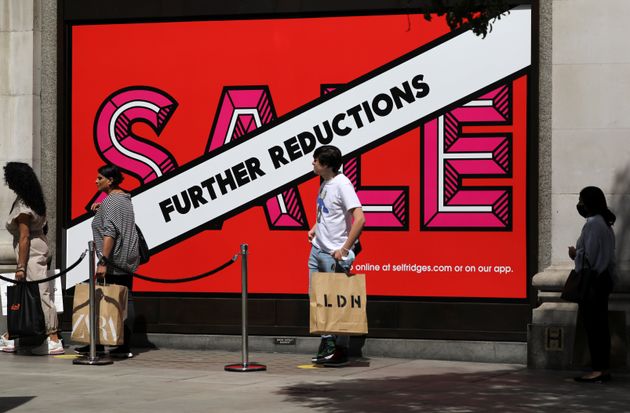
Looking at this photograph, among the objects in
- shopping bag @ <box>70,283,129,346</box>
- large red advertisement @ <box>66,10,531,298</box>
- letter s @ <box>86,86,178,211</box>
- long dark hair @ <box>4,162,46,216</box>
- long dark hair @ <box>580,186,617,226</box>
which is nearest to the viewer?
long dark hair @ <box>580,186,617,226</box>

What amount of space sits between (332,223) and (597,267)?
229 centimetres

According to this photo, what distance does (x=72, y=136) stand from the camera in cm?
1378

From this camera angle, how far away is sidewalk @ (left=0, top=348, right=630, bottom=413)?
31.1 ft

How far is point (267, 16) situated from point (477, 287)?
10.8ft

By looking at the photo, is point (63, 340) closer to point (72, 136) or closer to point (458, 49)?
point (72, 136)

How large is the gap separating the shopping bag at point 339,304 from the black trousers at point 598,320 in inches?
72.0

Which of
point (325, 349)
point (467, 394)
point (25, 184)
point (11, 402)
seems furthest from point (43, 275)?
point (467, 394)

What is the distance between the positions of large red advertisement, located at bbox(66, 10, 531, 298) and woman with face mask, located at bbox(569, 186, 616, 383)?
1346mm

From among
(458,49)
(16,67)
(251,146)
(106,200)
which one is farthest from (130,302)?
(458,49)

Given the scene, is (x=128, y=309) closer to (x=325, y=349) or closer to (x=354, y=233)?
(x=325, y=349)

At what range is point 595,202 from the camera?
36.7 feet

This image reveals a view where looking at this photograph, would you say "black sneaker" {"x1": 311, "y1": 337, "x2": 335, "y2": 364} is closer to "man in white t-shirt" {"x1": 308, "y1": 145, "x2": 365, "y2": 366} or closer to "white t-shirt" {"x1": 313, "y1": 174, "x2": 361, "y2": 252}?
"man in white t-shirt" {"x1": 308, "y1": 145, "x2": 365, "y2": 366}

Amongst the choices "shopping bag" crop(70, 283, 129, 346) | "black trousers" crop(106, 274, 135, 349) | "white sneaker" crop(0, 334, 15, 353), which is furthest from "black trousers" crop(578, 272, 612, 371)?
"white sneaker" crop(0, 334, 15, 353)

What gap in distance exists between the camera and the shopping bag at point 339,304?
11.6 m
